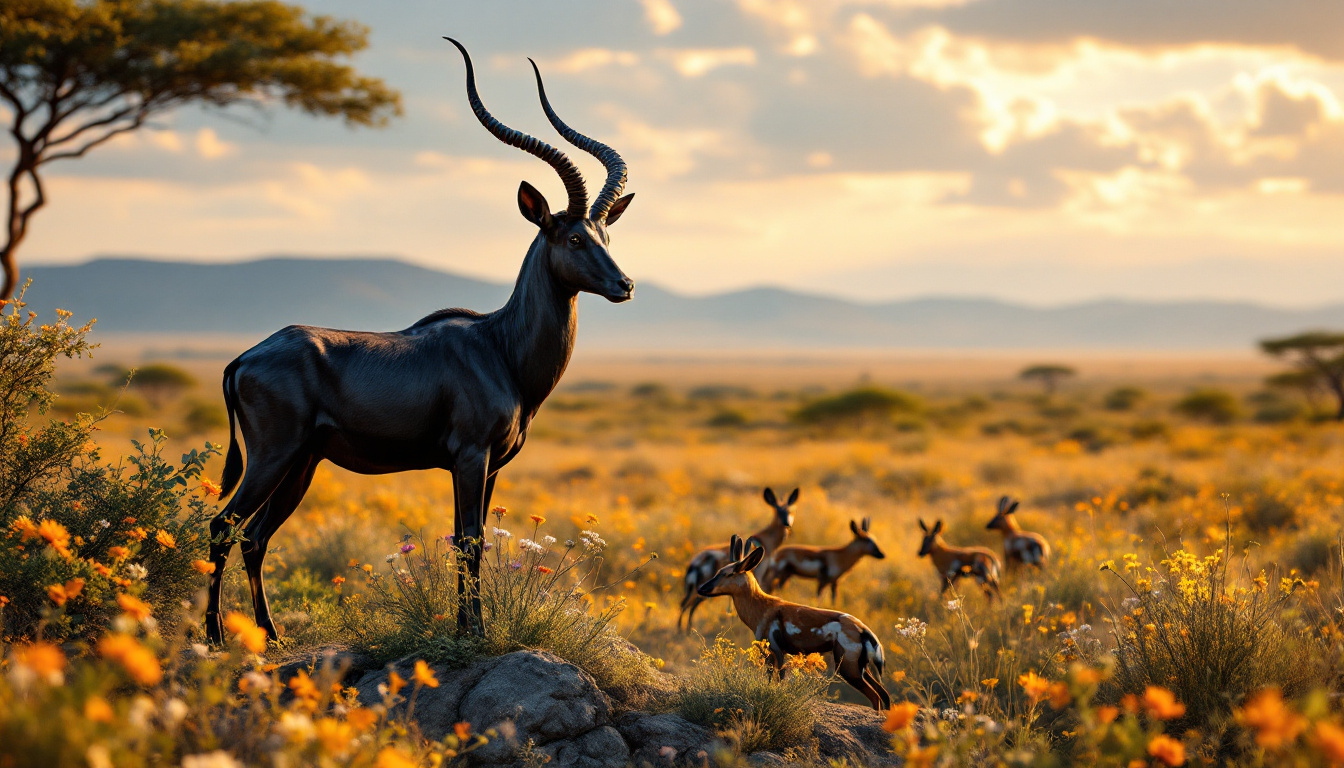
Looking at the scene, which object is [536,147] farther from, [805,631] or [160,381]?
[160,381]

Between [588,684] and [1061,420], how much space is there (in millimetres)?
42808

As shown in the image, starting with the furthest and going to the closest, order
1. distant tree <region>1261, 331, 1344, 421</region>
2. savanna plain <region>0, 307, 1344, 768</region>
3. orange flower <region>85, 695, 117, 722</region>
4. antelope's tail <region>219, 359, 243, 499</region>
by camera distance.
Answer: distant tree <region>1261, 331, 1344, 421</region>
antelope's tail <region>219, 359, 243, 499</region>
savanna plain <region>0, 307, 1344, 768</region>
orange flower <region>85, 695, 117, 722</region>

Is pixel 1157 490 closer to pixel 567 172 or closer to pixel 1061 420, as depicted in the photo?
pixel 567 172

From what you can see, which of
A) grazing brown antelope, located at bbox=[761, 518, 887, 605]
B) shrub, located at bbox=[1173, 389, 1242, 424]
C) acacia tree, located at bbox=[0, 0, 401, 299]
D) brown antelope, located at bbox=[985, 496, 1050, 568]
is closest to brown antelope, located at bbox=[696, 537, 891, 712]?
grazing brown antelope, located at bbox=[761, 518, 887, 605]

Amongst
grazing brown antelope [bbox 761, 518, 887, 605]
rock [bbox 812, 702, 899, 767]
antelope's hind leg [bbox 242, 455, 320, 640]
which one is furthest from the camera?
grazing brown antelope [bbox 761, 518, 887, 605]

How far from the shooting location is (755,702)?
4.98 metres

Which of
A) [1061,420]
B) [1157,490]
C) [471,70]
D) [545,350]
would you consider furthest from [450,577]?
[1061,420]

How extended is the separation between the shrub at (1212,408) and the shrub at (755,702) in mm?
44513

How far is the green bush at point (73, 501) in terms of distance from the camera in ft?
15.5

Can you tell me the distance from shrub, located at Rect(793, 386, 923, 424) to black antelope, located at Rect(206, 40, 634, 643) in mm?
32959

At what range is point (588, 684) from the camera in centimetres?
497

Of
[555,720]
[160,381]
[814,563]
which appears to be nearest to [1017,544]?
[814,563]

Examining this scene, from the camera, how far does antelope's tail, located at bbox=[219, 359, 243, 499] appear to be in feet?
16.8

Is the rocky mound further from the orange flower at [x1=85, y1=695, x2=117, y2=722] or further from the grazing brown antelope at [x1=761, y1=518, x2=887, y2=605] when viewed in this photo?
the grazing brown antelope at [x1=761, y1=518, x2=887, y2=605]
